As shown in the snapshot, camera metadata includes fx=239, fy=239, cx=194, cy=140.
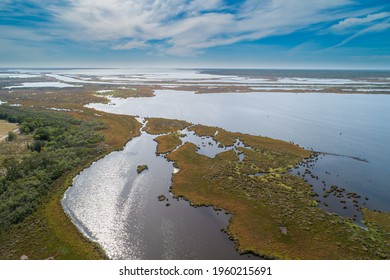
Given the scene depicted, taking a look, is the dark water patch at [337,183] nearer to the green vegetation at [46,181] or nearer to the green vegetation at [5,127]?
the green vegetation at [46,181]

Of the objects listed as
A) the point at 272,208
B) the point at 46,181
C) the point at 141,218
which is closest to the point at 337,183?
the point at 272,208

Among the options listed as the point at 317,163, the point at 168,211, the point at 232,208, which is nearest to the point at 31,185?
the point at 168,211

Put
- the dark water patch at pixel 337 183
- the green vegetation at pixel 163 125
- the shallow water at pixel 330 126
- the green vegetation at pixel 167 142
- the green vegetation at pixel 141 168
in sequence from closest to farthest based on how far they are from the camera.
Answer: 1. the dark water patch at pixel 337 183
2. the shallow water at pixel 330 126
3. the green vegetation at pixel 141 168
4. the green vegetation at pixel 167 142
5. the green vegetation at pixel 163 125

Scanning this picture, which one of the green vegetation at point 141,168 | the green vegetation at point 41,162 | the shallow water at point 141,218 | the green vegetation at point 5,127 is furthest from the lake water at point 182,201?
the green vegetation at point 5,127

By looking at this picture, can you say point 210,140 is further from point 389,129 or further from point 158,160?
point 389,129

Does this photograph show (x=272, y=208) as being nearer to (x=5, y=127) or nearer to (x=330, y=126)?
(x=330, y=126)

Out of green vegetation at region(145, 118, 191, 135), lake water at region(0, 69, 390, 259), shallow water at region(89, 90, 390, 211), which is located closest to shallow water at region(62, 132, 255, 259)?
lake water at region(0, 69, 390, 259)
